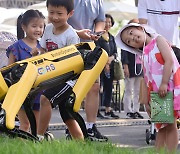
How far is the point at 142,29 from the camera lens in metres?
7.64

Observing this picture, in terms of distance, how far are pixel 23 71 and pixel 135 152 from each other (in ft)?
4.89

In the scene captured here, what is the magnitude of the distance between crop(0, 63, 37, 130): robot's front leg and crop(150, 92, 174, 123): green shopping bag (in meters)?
1.23

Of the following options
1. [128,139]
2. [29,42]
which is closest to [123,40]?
[29,42]

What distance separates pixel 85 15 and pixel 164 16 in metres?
1.13

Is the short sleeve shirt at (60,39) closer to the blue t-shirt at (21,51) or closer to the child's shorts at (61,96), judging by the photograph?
the blue t-shirt at (21,51)

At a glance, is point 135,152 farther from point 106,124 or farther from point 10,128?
point 106,124

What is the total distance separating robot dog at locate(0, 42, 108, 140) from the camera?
656 centimetres

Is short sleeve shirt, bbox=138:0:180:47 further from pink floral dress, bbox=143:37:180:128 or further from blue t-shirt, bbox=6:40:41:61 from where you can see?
pink floral dress, bbox=143:37:180:128

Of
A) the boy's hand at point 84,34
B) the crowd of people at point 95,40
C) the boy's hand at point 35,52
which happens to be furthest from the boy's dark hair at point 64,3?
the boy's hand at point 35,52

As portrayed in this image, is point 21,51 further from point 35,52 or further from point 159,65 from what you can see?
point 159,65

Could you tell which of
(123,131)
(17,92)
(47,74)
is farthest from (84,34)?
(123,131)

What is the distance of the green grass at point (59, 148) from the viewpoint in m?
5.36

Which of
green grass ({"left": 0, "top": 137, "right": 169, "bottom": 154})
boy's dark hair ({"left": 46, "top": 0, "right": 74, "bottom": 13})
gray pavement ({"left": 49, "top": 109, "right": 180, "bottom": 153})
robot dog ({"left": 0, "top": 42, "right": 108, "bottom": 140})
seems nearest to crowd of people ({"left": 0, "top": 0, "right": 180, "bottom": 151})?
boy's dark hair ({"left": 46, "top": 0, "right": 74, "bottom": 13})

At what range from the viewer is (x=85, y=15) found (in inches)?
378
